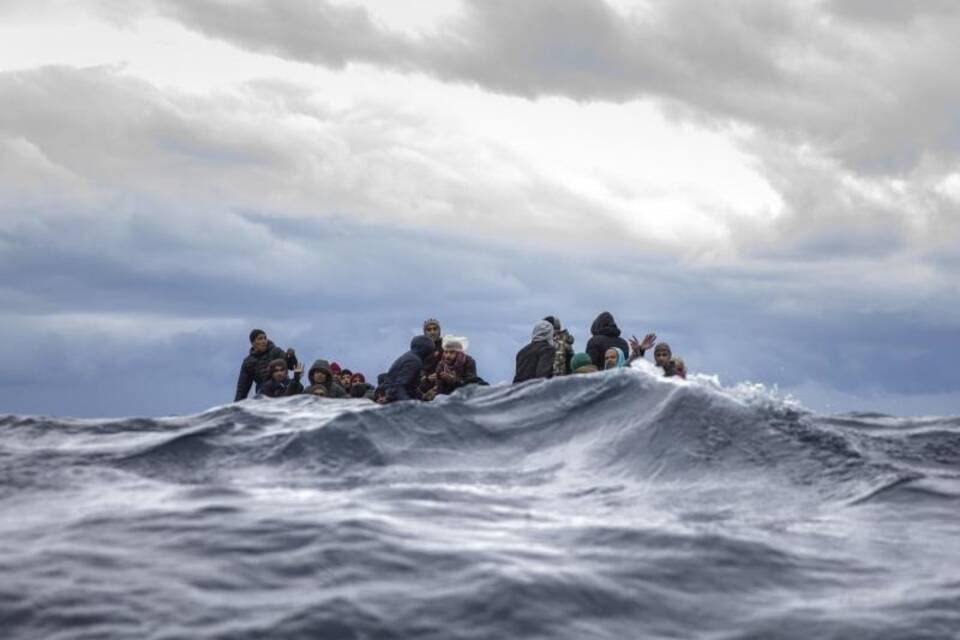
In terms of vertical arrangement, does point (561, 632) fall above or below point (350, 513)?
below

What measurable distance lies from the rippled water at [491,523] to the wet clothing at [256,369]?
5004 millimetres

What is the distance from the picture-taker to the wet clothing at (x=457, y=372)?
1573cm

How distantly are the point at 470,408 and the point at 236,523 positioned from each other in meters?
5.68

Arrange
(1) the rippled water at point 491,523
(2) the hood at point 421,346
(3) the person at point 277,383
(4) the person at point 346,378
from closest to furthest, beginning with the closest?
1. (1) the rippled water at point 491,523
2. (2) the hood at point 421,346
3. (3) the person at point 277,383
4. (4) the person at point 346,378

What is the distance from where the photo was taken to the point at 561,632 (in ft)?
16.7

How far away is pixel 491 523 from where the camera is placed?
718cm

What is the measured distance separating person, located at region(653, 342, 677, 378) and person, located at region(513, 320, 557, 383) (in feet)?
4.77

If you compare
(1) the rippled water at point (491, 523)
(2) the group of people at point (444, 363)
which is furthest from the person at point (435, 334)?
(1) the rippled water at point (491, 523)

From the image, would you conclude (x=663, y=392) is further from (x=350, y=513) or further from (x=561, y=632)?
(x=561, y=632)

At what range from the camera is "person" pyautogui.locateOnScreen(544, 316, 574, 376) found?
16.2 m

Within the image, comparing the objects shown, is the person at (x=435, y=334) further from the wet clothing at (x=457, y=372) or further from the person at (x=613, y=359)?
the person at (x=613, y=359)

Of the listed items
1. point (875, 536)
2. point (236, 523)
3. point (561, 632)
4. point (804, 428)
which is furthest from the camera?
point (804, 428)

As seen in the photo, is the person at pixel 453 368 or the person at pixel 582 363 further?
the person at pixel 453 368

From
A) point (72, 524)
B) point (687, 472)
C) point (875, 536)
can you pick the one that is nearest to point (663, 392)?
point (687, 472)
